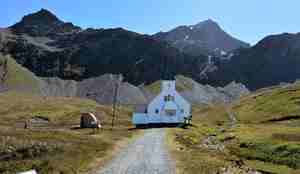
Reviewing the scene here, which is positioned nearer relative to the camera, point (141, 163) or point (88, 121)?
point (141, 163)

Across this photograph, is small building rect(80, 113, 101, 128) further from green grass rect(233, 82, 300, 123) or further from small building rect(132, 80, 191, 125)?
green grass rect(233, 82, 300, 123)

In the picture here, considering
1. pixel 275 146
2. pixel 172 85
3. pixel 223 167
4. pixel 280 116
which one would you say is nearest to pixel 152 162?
pixel 223 167

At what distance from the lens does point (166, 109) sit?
5256 inches

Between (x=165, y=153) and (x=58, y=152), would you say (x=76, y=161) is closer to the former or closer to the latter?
(x=58, y=152)

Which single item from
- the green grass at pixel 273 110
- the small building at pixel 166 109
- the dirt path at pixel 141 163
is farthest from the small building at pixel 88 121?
the green grass at pixel 273 110

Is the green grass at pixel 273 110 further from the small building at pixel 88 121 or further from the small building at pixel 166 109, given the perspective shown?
the small building at pixel 88 121

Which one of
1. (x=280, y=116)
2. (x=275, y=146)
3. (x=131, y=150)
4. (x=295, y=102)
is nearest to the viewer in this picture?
(x=131, y=150)

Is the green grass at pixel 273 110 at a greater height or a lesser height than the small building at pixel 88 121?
greater

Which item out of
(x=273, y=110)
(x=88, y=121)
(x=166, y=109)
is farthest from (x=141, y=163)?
(x=273, y=110)

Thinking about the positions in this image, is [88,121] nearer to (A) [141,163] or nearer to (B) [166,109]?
(B) [166,109]

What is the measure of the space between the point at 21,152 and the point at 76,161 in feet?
39.6

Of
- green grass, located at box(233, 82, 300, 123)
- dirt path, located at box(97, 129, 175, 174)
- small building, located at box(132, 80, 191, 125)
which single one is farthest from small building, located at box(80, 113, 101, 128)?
green grass, located at box(233, 82, 300, 123)

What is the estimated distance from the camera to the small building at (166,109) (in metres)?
128

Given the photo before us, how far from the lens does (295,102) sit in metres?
168
